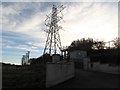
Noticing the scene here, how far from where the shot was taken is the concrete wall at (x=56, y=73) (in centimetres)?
1465

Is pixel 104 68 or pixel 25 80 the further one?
pixel 104 68

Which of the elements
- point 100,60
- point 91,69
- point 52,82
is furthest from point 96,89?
point 91,69

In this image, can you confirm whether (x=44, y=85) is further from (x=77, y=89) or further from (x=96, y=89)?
(x=96, y=89)

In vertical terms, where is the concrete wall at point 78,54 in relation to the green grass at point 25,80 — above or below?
above

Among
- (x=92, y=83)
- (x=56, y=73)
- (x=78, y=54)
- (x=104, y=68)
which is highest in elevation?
(x=78, y=54)

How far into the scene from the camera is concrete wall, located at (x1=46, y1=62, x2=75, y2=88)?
1465 cm

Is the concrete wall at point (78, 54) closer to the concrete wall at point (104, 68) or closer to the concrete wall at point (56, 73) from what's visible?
the concrete wall at point (104, 68)

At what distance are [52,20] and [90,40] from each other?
1547 inches

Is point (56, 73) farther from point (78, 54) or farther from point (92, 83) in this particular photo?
point (78, 54)

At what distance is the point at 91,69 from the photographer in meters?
31.3

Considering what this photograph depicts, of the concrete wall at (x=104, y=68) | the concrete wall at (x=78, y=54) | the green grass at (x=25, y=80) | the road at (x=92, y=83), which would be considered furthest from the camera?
the concrete wall at (x=78, y=54)

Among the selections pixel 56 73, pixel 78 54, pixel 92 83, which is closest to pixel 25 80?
pixel 56 73

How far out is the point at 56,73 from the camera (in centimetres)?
1603

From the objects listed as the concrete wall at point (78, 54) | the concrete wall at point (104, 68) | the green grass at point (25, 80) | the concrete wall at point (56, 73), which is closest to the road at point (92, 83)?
the concrete wall at point (56, 73)
